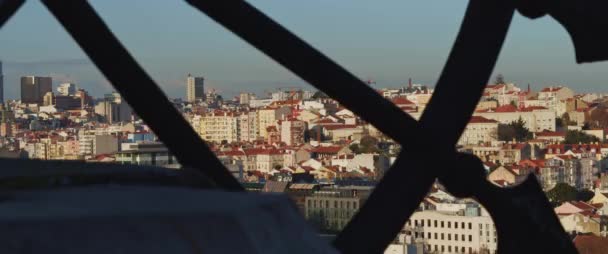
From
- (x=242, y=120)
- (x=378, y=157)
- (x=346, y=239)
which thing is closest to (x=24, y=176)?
(x=346, y=239)

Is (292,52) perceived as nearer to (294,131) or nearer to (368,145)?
(368,145)

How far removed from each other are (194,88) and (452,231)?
2812 inches

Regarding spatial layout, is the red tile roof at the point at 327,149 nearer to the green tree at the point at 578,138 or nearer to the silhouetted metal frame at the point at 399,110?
the green tree at the point at 578,138

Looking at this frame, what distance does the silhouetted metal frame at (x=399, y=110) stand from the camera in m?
1.70

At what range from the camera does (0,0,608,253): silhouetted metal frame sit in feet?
5.56

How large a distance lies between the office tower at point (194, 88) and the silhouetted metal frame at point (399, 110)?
112800 mm

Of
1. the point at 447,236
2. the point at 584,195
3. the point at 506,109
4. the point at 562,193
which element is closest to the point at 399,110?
the point at 447,236

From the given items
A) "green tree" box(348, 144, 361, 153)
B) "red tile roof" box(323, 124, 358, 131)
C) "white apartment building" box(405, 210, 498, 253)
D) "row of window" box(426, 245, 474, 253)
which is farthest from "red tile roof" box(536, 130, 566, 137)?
"row of window" box(426, 245, 474, 253)

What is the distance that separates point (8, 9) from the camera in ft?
5.99

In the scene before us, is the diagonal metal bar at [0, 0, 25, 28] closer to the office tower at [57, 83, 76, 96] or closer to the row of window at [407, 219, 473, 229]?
the row of window at [407, 219, 473, 229]

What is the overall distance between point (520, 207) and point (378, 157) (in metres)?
56.2

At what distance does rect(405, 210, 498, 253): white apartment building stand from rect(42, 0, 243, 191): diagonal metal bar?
41151 millimetres

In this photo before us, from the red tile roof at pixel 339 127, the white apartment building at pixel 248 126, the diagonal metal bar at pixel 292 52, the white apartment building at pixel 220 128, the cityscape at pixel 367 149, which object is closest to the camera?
the diagonal metal bar at pixel 292 52

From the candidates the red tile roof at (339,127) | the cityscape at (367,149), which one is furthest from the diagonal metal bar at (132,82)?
the red tile roof at (339,127)
